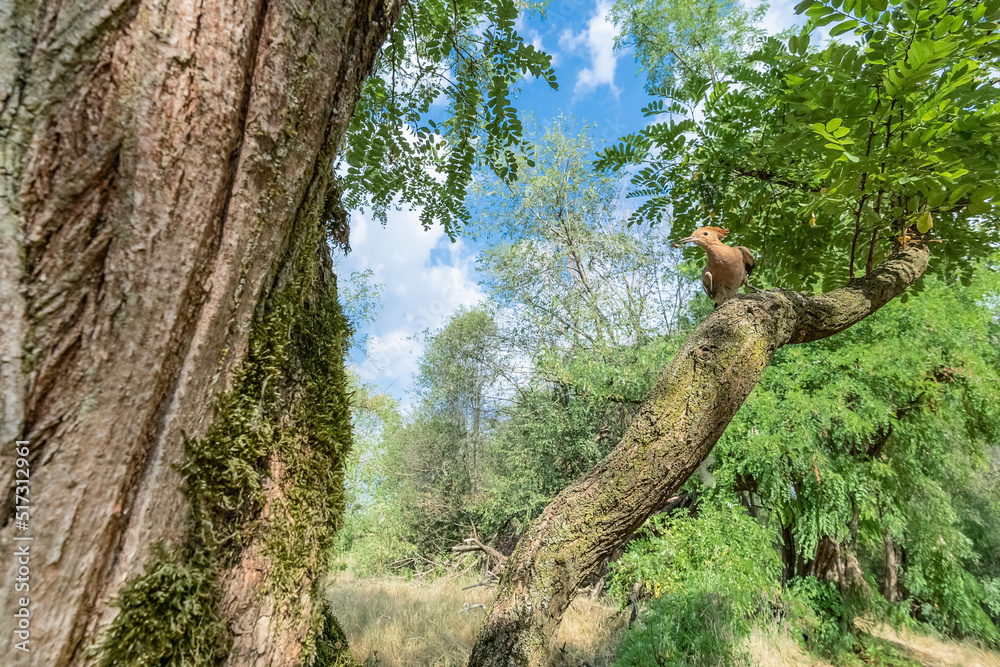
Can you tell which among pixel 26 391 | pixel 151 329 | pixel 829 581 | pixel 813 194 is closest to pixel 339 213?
pixel 151 329

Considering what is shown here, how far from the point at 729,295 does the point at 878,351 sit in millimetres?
4158

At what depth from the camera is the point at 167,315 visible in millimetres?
673

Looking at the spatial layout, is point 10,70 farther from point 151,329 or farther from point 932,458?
point 932,458

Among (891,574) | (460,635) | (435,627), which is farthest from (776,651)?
(891,574)

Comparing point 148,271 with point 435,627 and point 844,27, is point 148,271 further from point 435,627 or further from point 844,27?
point 435,627

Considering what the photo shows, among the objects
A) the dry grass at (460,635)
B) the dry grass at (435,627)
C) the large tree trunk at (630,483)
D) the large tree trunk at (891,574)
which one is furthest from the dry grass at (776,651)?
the large tree trunk at (891,574)

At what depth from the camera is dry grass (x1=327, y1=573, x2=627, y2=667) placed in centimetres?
455

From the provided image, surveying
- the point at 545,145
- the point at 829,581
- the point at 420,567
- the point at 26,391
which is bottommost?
the point at 420,567

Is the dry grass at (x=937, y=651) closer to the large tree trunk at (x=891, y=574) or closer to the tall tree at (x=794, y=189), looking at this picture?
the large tree trunk at (x=891, y=574)

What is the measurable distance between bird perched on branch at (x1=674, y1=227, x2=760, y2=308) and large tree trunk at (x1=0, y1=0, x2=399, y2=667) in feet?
5.60

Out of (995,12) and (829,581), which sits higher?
(995,12)

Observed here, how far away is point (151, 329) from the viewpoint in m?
0.66

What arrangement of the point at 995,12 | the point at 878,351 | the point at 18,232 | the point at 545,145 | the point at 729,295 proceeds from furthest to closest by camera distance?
the point at 545,145
the point at 878,351
the point at 729,295
the point at 995,12
the point at 18,232

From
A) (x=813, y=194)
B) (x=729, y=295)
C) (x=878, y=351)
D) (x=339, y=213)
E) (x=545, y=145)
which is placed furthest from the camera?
(x=545, y=145)
